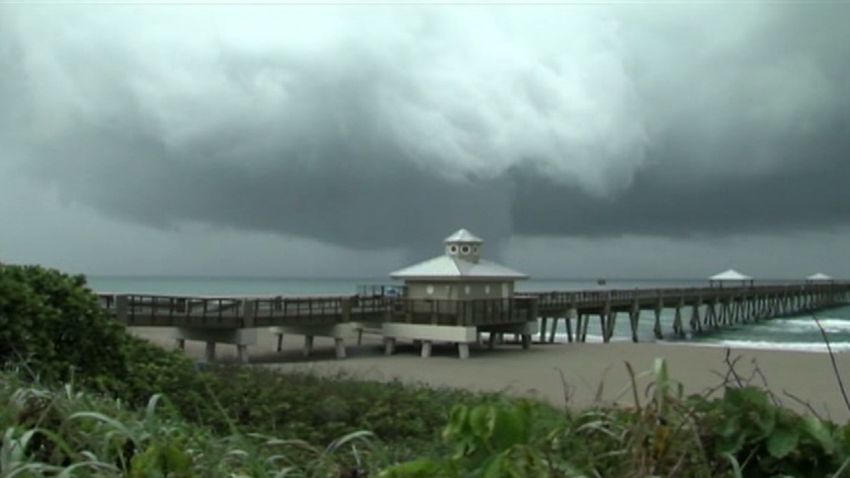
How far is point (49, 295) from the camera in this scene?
8625mm

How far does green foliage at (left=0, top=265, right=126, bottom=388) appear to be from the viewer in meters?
7.77

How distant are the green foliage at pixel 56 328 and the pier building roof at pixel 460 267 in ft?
74.7

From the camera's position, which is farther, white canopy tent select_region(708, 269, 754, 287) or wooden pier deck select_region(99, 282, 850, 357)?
white canopy tent select_region(708, 269, 754, 287)

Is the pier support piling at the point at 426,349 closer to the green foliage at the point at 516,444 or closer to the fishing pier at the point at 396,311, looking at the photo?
the fishing pier at the point at 396,311

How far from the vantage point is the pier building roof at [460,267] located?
104 feet

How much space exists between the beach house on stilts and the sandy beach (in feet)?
2.80

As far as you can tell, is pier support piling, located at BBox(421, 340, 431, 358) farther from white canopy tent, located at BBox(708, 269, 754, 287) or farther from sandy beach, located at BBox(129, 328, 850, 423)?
white canopy tent, located at BBox(708, 269, 754, 287)

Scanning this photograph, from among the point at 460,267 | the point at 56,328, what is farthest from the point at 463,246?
the point at 56,328

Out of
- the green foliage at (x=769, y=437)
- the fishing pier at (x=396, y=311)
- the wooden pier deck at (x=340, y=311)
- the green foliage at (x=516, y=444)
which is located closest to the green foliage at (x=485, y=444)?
the green foliage at (x=516, y=444)

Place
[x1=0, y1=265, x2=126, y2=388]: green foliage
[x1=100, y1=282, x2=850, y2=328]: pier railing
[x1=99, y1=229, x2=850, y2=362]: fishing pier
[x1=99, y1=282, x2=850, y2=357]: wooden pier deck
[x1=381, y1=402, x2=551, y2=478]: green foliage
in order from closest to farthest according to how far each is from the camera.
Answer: [x1=381, y1=402, x2=551, y2=478]: green foliage → [x1=0, y1=265, x2=126, y2=388]: green foliage → [x1=100, y1=282, x2=850, y2=328]: pier railing → [x1=99, y1=282, x2=850, y2=357]: wooden pier deck → [x1=99, y1=229, x2=850, y2=362]: fishing pier

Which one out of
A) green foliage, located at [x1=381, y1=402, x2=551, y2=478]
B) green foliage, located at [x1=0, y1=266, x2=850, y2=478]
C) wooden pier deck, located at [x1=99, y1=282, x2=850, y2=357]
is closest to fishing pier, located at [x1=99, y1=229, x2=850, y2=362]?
wooden pier deck, located at [x1=99, y1=282, x2=850, y2=357]

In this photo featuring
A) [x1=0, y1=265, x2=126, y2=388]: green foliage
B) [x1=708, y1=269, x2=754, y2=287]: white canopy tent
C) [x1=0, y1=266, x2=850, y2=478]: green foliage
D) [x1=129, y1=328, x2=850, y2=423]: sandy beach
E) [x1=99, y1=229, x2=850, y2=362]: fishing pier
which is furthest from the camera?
[x1=708, y1=269, x2=754, y2=287]: white canopy tent

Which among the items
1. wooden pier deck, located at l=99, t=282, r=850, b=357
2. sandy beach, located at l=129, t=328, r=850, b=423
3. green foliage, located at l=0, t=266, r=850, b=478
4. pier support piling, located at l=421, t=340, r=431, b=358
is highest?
green foliage, located at l=0, t=266, r=850, b=478

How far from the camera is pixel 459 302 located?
98.4 feet
